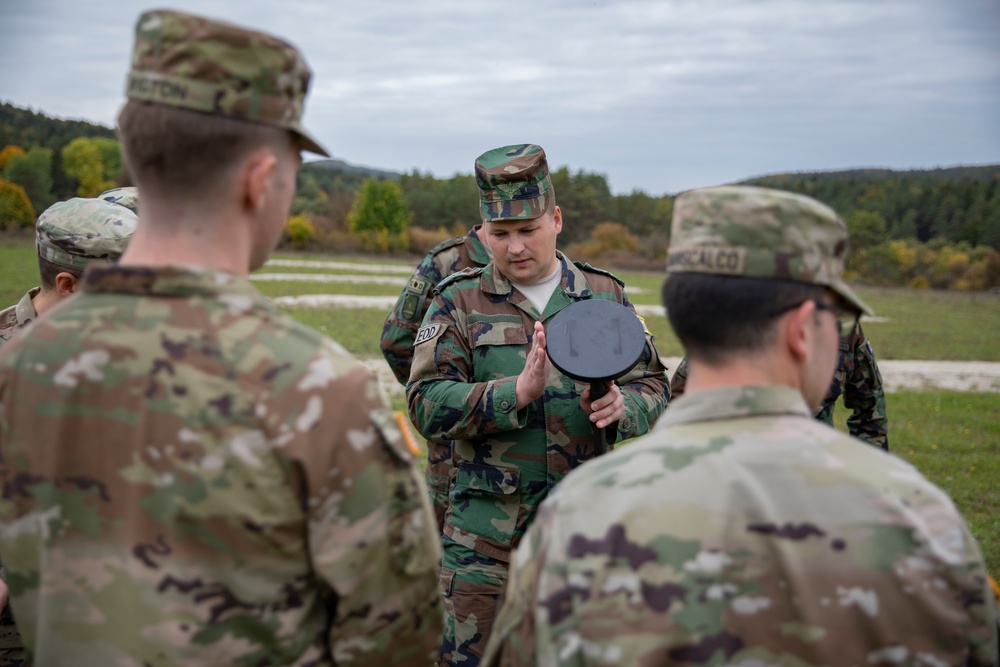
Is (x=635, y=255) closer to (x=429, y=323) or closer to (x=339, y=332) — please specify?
(x=339, y=332)

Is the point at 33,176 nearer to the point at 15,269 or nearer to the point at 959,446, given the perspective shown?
the point at 15,269

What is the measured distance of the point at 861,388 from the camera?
495 centimetres

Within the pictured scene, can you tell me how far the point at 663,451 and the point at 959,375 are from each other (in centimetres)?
2061

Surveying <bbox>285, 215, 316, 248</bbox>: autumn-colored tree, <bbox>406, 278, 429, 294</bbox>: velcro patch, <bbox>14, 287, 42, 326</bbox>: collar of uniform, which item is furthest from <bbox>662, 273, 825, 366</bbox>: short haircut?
<bbox>285, 215, 316, 248</bbox>: autumn-colored tree

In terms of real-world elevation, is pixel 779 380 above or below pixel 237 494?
above

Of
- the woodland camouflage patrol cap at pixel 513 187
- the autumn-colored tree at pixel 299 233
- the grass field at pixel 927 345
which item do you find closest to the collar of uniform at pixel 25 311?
the woodland camouflage patrol cap at pixel 513 187

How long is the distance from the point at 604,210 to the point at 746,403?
107 meters

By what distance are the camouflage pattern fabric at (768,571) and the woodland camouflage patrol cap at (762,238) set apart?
15.7 inches

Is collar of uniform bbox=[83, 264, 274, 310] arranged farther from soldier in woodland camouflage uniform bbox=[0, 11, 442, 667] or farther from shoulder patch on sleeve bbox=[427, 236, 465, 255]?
shoulder patch on sleeve bbox=[427, 236, 465, 255]

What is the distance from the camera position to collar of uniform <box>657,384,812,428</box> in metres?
2.01

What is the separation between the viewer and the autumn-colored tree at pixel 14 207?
68.2 metres

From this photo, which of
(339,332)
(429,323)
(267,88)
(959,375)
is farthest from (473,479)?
(959,375)

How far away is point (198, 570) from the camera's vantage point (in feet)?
6.23

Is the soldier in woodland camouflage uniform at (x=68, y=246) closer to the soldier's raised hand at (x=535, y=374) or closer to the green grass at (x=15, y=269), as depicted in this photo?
the soldier's raised hand at (x=535, y=374)
